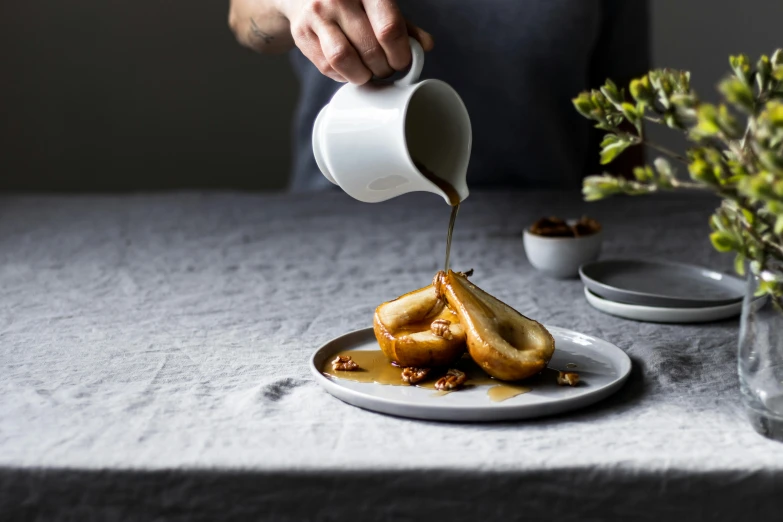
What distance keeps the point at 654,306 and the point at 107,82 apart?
2.43 metres

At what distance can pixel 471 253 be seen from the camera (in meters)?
1.49

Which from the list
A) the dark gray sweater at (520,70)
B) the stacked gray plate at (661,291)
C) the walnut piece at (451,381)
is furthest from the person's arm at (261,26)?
the walnut piece at (451,381)

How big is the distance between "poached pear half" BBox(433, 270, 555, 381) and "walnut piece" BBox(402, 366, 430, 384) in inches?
2.2

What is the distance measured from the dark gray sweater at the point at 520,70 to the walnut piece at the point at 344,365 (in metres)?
1.06

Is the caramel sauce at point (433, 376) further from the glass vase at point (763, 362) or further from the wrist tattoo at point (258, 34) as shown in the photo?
the wrist tattoo at point (258, 34)

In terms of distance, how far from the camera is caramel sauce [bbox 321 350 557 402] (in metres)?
0.89

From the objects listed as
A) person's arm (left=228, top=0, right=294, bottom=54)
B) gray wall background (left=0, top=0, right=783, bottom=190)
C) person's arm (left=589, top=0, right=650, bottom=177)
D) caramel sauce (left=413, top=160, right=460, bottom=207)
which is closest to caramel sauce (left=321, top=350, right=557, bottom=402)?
caramel sauce (left=413, top=160, right=460, bottom=207)

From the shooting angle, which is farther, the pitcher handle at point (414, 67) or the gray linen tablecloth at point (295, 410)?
the pitcher handle at point (414, 67)

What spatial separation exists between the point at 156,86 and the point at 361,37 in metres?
2.24

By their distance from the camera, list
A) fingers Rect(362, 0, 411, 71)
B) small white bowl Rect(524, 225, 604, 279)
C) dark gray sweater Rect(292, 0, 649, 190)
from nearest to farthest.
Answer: fingers Rect(362, 0, 411, 71)
small white bowl Rect(524, 225, 604, 279)
dark gray sweater Rect(292, 0, 649, 190)

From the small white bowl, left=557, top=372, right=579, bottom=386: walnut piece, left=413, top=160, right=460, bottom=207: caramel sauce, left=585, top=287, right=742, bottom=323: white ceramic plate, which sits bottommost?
left=585, top=287, right=742, bottom=323: white ceramic plate

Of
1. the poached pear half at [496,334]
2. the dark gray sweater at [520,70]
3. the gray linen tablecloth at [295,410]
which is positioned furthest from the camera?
the dark gray sweater at [520,70]

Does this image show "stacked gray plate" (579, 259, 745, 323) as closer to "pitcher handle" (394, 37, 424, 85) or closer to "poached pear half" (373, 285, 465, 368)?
"poached pear half" (373, 285, 465, 368)

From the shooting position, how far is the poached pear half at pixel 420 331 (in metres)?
0.93
